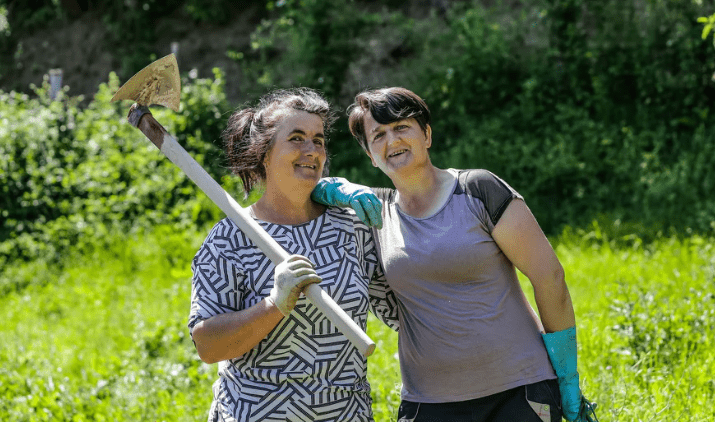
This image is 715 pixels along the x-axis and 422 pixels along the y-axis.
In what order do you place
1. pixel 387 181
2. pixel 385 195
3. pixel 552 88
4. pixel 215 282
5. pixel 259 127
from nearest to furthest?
1. pixel 215 282
2. pixel 259 127
3. pixel 385 195
4. pixel 387 181
5. pixel 552 88

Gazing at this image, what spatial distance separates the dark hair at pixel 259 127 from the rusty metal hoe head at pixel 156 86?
A: 22 cm

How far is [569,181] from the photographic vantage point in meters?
8.02

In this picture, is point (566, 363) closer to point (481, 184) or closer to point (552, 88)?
point (481, 184)

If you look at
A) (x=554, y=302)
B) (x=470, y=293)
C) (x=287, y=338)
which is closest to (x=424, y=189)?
(x=470, y=293)

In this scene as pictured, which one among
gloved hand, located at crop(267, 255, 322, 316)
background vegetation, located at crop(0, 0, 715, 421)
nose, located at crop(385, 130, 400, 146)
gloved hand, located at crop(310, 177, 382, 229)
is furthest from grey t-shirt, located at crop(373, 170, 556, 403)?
background vegetation, located at crop(0, 0, 715, 421)

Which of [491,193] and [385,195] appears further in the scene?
[385,195]

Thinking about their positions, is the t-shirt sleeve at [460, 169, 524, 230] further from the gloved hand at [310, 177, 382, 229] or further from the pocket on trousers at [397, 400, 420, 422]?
the pocket on trousers at [397, 400, 420, 422]

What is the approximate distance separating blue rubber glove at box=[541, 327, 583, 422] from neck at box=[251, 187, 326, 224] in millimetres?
836

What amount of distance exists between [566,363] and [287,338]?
2.81 feet

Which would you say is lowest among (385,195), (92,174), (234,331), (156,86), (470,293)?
(470,293)

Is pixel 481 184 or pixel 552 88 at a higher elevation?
pixel 552 88

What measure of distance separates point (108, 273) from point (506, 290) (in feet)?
18.0

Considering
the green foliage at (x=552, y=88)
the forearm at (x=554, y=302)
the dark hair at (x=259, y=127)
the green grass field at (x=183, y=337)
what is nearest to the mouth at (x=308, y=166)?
the dark hair at (x=259, y=127)

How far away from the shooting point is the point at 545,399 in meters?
2.41
